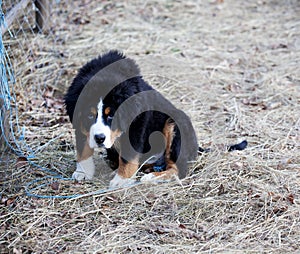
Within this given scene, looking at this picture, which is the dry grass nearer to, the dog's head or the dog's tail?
the dog's tail

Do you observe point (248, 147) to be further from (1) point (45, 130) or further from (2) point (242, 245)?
(1) point (45, 130)

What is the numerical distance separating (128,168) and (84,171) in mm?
393

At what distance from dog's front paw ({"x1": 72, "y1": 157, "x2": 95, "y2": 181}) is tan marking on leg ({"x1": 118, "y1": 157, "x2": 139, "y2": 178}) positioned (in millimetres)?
269

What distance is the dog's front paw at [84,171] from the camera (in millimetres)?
Result: 4371

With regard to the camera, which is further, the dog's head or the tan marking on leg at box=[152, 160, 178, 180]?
the tan marking on leg at box=[152, 160, 178, 180]

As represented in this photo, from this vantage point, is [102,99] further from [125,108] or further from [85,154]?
[85,154]

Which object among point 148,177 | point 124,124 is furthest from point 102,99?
point 148,177

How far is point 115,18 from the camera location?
8.30 metres

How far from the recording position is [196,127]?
5.44 meters

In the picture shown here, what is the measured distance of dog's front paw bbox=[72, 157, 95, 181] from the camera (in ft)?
14.3

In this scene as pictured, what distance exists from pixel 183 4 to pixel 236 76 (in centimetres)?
290

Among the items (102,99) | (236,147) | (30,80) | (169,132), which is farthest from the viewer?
(30,80)

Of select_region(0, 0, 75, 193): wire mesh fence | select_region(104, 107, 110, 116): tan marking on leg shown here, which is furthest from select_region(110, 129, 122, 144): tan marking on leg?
select_region(0, 0, 75, 193): wire mesh fence

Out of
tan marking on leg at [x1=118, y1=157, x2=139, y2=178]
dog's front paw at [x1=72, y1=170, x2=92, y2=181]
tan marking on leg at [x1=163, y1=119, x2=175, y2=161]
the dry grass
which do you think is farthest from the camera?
tan marking on leg at [x1=163, y1=119, x2=175, y2=161]
